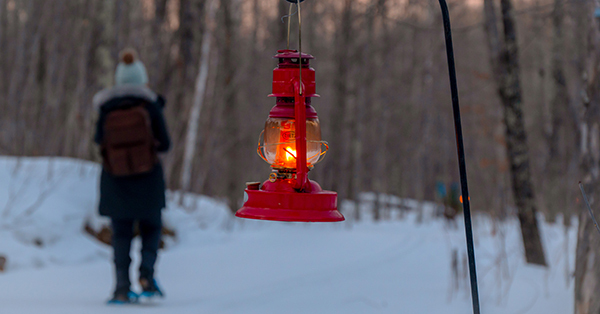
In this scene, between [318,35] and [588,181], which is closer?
[588,181]

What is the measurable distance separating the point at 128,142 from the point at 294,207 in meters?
2.53

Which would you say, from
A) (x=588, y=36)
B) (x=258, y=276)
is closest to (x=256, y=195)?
(x=588, y=36)

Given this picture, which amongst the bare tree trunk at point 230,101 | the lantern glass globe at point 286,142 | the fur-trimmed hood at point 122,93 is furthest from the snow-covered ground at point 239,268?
the bare tree trunk at point 230,101

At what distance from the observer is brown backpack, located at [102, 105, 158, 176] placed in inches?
167

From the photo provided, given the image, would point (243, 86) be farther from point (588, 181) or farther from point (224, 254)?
point (588, 181)

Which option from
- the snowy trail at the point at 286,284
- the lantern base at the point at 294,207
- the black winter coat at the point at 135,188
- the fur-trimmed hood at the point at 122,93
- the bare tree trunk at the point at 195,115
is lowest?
the snowy trail at the point at 286,284

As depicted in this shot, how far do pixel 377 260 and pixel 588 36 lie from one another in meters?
3.79

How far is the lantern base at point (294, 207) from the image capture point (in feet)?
6.49

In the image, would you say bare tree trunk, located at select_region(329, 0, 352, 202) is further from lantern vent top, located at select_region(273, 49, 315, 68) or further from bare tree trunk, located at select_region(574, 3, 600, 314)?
lantern vent top, located at select_region(273, 49, 315, 68)

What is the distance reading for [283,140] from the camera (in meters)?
2.22

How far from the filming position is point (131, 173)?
14.0 feet

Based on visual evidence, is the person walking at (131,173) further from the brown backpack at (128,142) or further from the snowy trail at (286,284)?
the snowy trail at (286,284)

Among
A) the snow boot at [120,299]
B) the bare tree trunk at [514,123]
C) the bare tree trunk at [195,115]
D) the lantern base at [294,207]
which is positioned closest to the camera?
the lantern base at [294,207]

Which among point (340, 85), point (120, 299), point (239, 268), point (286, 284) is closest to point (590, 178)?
point (286, 284)
